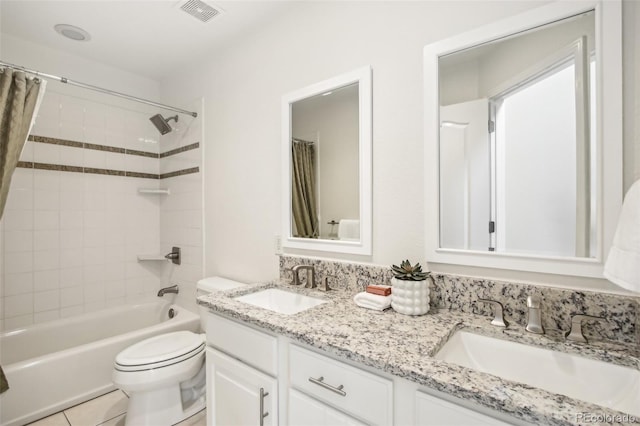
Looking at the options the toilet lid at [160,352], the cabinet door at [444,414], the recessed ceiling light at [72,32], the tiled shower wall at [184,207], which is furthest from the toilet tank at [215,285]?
the recessed ceiling light at [72,32]

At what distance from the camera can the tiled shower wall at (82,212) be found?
2.15 meters

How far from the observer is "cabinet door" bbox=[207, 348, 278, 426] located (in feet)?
3.61

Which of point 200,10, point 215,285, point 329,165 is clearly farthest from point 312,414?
point 200,10

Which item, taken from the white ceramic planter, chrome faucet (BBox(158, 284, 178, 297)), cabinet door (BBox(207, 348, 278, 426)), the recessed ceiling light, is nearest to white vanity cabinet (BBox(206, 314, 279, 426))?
cabinet door (BBox(207, 348, 278, 426))

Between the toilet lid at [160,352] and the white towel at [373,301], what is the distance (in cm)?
111

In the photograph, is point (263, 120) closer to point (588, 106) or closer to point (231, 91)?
point (231, 91)

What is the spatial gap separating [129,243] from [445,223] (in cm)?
271

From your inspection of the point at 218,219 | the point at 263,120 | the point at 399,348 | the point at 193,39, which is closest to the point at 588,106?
the point at 399,348

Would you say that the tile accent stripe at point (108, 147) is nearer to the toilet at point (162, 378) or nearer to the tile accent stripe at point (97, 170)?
the tile accent stripe at point (97, 170)

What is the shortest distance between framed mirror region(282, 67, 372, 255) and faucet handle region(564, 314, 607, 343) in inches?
30.4

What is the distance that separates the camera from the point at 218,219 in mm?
2260

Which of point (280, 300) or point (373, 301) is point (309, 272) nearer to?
point (280, 300)

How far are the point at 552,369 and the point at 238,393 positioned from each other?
112 centimetres

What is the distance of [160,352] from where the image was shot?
1664mm
